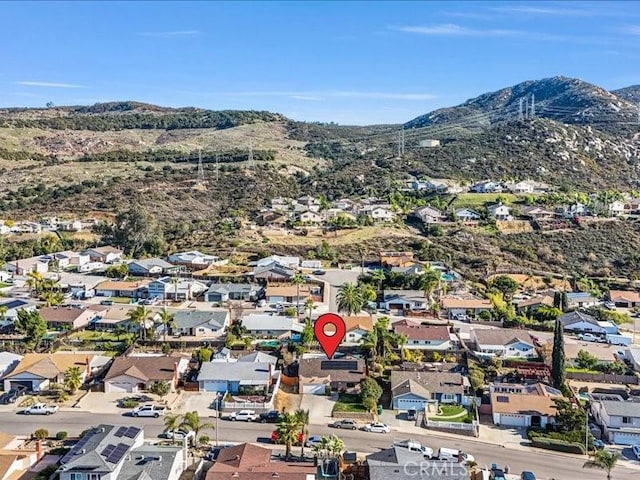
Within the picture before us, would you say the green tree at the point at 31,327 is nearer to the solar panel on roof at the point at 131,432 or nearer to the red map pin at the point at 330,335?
the solar panel on roof at the point at 131,432

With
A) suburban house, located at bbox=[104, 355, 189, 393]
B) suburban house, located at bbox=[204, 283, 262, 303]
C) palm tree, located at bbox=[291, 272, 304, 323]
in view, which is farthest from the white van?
suburban house, located at bbox=[204, 283, 262, 303]

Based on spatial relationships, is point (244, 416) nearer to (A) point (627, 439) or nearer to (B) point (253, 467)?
(B) point (253, 467)

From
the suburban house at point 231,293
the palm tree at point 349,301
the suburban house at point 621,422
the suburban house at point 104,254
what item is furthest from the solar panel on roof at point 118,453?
the suburban house at point 104,254

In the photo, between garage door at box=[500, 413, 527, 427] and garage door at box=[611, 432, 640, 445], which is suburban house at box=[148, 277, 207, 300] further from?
garage door at box=[611, 432, 640, 445]

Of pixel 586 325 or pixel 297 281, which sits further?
pixel 297 281

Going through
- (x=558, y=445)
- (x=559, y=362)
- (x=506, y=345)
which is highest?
(x=559, y=362)

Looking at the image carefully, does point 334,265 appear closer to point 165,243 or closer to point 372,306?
point 372,306

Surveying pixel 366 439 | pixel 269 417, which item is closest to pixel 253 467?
pixel 366 439
